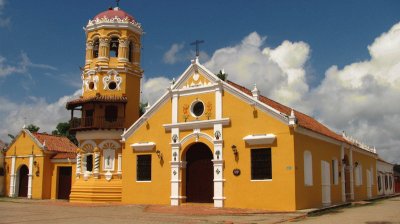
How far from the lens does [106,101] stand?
28406 millimetres

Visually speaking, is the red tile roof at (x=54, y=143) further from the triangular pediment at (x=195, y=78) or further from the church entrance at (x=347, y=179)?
the church entrance at (x=347, y=179)

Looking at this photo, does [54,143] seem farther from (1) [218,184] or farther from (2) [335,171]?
(2) [335,171]

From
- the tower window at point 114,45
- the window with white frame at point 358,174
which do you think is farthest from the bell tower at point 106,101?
the window with white frame at point 358,174

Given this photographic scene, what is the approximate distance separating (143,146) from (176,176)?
9.21ft

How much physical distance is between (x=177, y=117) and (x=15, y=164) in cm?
1795

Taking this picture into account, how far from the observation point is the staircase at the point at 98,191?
2712 cm

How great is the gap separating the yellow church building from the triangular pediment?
0.18 feet

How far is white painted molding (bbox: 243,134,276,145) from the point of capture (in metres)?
21.3

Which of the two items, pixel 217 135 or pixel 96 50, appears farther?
pixel 96 50

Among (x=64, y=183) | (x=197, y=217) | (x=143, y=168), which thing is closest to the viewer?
(x=197, y=217)

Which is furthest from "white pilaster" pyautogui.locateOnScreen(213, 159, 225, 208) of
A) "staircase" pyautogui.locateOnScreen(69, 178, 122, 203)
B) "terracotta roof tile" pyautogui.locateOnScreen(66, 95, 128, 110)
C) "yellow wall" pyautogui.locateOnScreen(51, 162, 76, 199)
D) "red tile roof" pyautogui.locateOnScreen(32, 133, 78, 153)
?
"red tile roof" pyautogui.locateOnScreen(32, 133, 78, 153)

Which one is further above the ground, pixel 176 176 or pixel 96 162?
pixel 96 162

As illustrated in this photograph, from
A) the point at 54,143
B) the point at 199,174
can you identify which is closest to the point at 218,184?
the point at 199,174

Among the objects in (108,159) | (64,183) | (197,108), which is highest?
(197,108)
